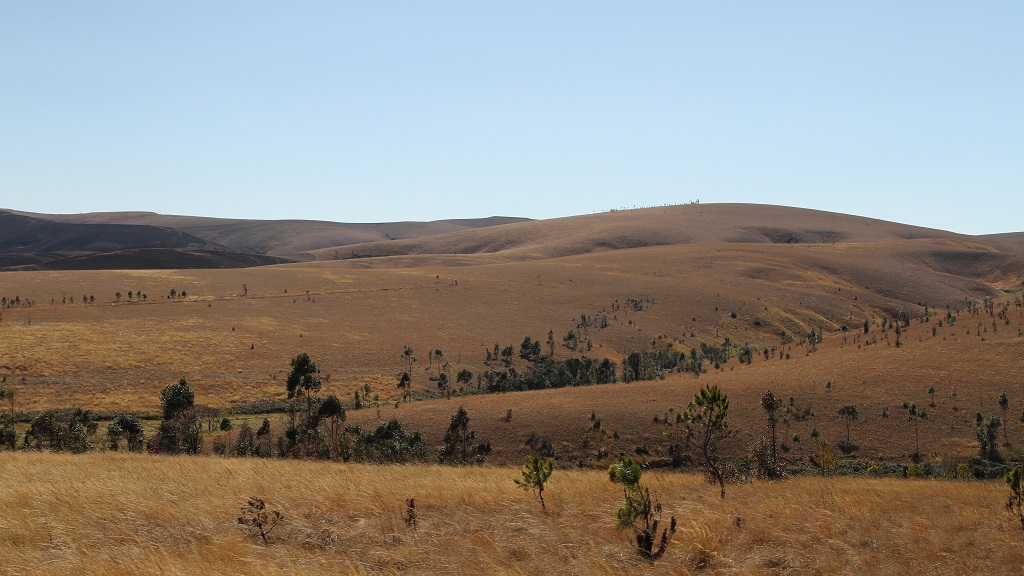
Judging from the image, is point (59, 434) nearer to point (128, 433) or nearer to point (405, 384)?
point (128, 433)

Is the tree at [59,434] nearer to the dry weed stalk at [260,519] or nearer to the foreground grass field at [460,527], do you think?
the foreground grass field at [460,527]

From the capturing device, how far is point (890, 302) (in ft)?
525

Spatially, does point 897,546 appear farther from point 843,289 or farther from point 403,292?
point 843,289

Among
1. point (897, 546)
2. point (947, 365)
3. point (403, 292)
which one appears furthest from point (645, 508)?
point (403, 292)

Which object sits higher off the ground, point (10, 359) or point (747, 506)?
point (747, 506)

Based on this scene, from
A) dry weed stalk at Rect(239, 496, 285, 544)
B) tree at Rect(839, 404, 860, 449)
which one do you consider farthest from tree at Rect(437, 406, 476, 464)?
dry weed stalk at Rect(239, 496, 285, 544)

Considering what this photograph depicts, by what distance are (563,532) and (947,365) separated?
2736 inches

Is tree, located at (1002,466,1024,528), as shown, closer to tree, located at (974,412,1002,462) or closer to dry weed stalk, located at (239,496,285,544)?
dry weed stalk, located at (239,496,285,544)

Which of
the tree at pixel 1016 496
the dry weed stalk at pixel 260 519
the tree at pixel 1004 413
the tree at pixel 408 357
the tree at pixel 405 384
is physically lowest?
the tree at pixel 405 384

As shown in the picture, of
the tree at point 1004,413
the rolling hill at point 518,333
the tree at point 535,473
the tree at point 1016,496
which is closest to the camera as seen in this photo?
the tree at point 1016,496

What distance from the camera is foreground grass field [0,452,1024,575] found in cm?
1020

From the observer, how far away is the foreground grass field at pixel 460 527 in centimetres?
1020

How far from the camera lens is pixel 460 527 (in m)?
12.9

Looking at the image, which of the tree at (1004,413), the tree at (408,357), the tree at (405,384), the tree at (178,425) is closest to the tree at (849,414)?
the tree at (1004,413)
